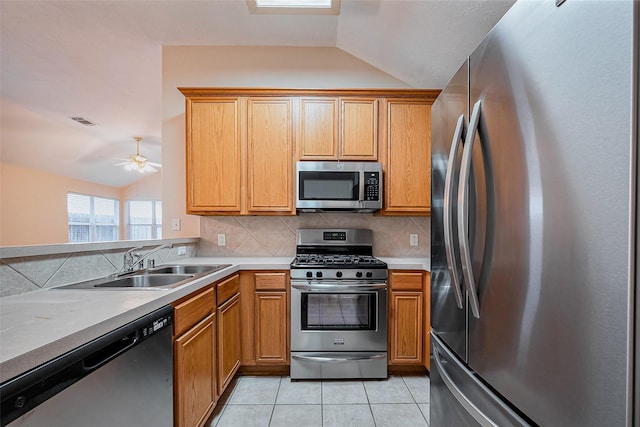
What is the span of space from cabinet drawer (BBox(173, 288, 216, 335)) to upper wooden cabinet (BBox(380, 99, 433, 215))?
1627mm

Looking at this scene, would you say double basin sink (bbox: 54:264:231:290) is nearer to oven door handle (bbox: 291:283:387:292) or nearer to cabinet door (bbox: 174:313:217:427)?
cabinet door (bbox: 174:313:217:427)

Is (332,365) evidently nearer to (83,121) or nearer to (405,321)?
(405,321)

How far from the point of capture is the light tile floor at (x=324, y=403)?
1.69 m

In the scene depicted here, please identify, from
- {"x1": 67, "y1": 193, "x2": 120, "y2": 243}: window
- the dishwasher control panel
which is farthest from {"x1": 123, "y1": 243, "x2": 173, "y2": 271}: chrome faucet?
{"x1": 67, "y1": 193, "x2": 120, "y2": 243}: window

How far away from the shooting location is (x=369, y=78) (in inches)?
106

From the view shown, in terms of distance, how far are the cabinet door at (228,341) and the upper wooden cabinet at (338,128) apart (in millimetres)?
1369

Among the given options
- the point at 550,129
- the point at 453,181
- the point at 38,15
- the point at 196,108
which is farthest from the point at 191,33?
the point at 550,129

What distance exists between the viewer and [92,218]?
6.79m

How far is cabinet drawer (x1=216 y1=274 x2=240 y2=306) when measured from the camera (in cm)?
180

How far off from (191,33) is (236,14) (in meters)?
0.53

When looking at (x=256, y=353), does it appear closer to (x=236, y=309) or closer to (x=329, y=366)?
(x=236, y=309)

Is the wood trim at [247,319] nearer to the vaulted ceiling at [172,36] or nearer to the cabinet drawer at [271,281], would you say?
the cabinet drawer at [271,281]

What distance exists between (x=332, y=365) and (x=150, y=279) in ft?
4.81

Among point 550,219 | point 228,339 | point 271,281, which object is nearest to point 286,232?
point 271,281
